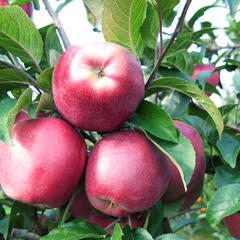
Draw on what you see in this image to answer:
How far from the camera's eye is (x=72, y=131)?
0.68 m

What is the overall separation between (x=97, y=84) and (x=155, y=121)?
0.15m

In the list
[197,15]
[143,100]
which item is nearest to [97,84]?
[143,100]

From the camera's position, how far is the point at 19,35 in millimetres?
706

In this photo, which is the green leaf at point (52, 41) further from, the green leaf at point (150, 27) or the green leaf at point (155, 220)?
the green leaf at point (155, 220)

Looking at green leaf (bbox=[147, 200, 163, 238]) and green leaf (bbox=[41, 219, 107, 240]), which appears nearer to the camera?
green leaf (bbox=[41, 219, 107, 240])

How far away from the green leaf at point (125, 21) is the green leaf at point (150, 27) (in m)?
0.07

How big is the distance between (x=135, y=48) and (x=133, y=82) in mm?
218

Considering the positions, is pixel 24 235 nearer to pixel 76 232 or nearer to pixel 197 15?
pixel 76 232

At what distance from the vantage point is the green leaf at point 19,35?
2.15 ft

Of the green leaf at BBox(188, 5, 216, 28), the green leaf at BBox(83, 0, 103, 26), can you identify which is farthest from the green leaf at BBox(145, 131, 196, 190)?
the green leaf at BBox(188, 5, 216, 28)

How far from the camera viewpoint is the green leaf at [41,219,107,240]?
63 centimetres

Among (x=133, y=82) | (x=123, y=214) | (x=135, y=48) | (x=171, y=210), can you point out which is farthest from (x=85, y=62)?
(x=171, y=210)

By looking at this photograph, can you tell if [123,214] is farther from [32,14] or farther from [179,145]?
[32,14]

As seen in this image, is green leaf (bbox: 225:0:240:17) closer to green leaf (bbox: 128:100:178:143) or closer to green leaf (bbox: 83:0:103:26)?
green leaf (bbox: 128:100:178:143)
